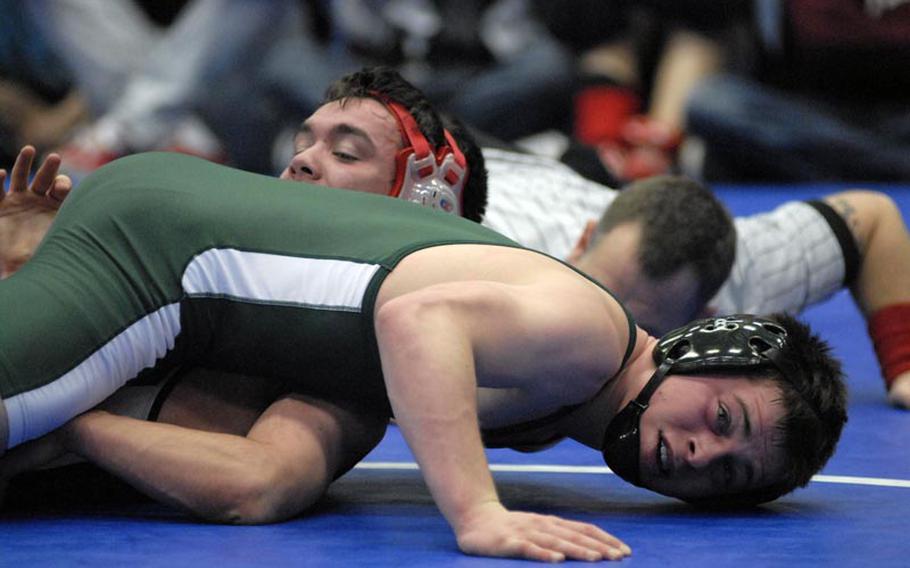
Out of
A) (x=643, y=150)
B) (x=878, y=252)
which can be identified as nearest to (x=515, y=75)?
(x=643, y=150)

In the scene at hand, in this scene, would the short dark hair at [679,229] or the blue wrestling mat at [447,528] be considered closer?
the blue wrestling mat at [447,528]

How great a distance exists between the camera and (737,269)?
4.02 meters

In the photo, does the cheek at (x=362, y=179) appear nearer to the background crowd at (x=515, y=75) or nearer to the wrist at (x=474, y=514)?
the wrist at (x=474, y=514)

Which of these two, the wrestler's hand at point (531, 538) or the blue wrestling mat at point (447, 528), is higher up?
the wrestler's hand at point (531, 538)

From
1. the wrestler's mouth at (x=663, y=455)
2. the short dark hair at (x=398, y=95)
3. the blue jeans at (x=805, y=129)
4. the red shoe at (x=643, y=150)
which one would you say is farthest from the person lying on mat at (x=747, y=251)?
the blue jeans at (x=805, y=129)

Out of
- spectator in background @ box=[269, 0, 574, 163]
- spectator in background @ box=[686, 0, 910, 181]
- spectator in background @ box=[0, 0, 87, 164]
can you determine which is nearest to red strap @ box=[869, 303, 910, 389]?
spectator in background @ box=[686, 0, 910, 181]

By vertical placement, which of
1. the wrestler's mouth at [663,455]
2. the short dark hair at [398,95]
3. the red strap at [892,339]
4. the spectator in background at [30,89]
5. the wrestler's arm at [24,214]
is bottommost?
the spectator in background at [30,89]

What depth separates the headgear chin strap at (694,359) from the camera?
8.34 ft

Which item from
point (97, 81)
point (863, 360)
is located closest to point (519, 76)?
point (97, 81)

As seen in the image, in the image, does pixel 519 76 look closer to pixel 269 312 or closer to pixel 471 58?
pixel 471 58

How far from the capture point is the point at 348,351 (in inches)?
101

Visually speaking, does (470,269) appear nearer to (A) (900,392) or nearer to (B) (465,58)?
(A) (900,392)

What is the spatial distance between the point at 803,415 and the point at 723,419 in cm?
13

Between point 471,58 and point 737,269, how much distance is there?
Result: 4.01 meters
